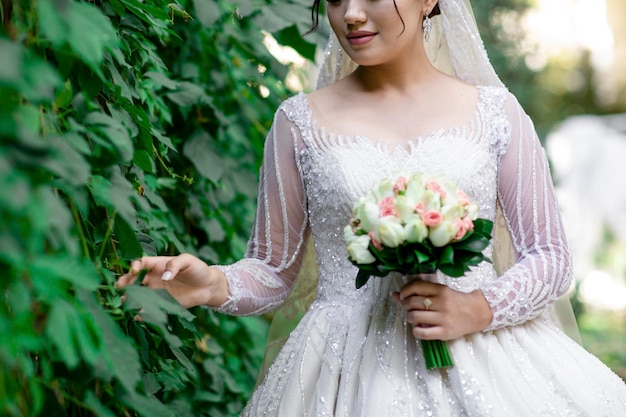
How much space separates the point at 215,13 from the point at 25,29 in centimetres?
145

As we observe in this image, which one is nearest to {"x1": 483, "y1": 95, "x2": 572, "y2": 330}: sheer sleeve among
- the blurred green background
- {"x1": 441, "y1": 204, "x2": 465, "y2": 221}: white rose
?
{"x1": 441, "y1": 204, "x2": 465, "y2": 221}: white rose

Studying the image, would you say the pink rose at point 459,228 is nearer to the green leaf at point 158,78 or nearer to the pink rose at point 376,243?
the pink rose at point 376,243

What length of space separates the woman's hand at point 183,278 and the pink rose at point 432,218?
Result: 52 centimetres

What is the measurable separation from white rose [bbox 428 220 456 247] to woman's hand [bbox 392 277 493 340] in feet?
0.70

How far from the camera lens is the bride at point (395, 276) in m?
1.98

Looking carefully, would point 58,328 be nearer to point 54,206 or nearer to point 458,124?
point 54,206

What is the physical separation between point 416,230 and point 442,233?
5 cm

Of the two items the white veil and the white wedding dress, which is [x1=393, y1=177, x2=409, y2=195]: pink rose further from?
the white veil

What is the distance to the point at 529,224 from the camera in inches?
87.3

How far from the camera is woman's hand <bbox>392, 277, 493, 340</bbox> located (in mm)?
1939

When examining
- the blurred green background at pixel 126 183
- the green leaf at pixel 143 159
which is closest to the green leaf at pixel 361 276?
the blurred green background at pixel 126 183

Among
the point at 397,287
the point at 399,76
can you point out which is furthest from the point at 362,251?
the point at 399,76

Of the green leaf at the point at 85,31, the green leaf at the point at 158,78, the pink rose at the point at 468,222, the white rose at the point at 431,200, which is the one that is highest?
the green leaf at the point at 85,31

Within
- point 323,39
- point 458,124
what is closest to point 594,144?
point 323,39
